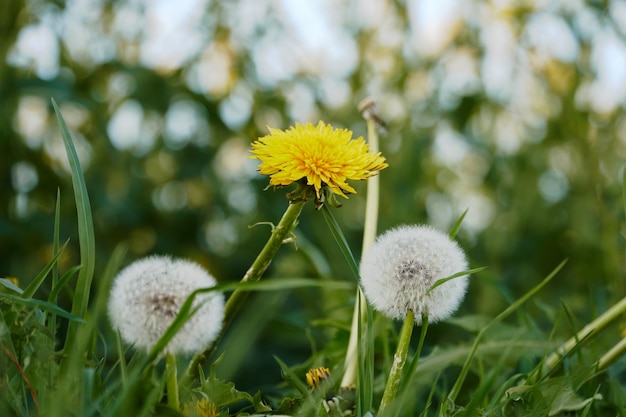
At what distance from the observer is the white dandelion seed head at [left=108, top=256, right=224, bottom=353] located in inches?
24.0

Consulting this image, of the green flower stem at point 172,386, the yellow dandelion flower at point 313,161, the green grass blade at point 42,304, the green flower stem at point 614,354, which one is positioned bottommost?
the green flower stem at point 614,354

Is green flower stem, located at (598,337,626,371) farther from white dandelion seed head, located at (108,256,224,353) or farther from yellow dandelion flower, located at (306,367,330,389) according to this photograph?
white dandelion seed head, located at (108,256,224,353)

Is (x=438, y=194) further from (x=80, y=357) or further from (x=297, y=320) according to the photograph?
(x=80, y=357)

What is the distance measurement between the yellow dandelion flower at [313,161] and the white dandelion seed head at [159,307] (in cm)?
15

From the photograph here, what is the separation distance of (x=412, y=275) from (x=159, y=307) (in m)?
0.25

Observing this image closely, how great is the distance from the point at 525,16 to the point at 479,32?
7.0 inches

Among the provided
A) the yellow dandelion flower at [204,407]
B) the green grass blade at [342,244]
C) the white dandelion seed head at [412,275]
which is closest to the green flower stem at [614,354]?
the white dandelion seed head at [412,275]

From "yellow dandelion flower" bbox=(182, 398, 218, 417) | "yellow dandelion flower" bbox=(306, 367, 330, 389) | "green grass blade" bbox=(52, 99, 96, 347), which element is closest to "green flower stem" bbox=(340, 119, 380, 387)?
"yellow dandelion flower" bbox=(306, 367, 330, 389)

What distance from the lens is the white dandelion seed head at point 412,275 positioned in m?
0.69

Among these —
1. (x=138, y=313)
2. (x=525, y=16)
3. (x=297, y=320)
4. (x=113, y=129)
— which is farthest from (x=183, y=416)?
(x=525, y=16)

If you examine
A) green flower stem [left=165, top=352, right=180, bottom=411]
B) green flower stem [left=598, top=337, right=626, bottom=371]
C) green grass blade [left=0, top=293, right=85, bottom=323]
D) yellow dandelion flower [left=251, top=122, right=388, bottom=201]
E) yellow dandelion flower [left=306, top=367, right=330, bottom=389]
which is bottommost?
green flower stem [left=598, top=337, right=626, bottom=371]

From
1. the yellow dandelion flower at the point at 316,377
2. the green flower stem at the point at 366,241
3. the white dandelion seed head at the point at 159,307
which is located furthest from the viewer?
the green flower stem at the point at 366,241

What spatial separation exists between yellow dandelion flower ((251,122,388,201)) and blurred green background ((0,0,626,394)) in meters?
1.45

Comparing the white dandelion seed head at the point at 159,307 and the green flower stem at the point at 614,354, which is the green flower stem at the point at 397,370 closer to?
the white dandelion seed head at the point at 159,307
